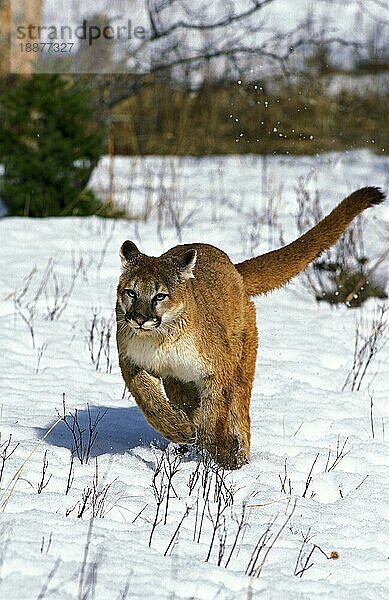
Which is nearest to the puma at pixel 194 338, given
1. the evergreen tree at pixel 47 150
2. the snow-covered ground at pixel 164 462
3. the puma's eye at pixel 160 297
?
the puma's eye at pixel 160 297

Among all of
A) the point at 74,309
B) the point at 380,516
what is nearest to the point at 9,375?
the point at 74,309

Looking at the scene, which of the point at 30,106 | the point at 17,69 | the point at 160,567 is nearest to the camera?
the point at 160,567

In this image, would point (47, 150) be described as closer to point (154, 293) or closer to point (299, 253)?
point (299, 253)

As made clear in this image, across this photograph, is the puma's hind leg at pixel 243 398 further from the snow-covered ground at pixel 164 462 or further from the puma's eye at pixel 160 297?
the puma's eye at pixel 160 297

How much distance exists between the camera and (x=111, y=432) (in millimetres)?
5004

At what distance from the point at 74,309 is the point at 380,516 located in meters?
3.66

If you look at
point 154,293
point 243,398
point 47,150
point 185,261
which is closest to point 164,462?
point 243,398

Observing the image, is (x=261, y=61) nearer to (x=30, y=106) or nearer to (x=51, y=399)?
(x=30, y=106)

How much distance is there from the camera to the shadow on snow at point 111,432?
4691 millimetres

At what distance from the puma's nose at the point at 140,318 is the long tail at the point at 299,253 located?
966 millimetres

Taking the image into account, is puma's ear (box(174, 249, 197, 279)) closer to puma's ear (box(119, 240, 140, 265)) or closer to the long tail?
puma's ear (box(119, 240, 140, 265))

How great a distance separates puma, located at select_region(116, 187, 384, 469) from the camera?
4227mm

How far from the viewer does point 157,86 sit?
47.4ft

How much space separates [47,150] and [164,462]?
6157mm
